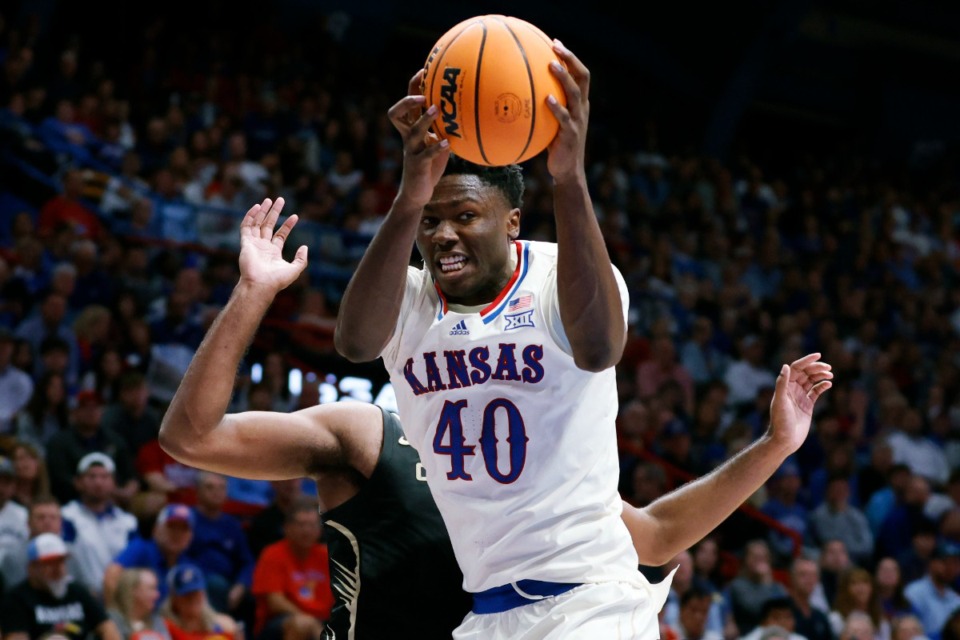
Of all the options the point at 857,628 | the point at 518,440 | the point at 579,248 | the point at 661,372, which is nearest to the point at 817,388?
the point at 518,440

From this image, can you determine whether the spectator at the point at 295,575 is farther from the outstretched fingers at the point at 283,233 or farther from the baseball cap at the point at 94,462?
the outstretched fingers at the point at 283,233

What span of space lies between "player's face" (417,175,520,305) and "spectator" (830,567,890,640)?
639 cm

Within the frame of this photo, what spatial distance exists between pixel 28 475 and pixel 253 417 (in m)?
4.12

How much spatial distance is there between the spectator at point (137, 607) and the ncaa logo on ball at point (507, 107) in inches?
173

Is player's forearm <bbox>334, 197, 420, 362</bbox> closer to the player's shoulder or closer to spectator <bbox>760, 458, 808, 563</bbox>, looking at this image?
the player's shoulder

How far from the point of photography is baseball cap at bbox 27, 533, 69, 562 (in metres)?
6.59

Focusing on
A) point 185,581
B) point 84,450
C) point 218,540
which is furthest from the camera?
point 84,450

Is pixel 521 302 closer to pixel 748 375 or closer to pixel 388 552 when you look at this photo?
pixel 388 552

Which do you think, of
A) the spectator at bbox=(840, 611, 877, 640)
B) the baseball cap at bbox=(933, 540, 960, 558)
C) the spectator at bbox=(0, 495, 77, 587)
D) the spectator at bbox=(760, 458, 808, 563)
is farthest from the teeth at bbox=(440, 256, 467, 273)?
the baseball cap at bbox=(933, 540, 960, 558)

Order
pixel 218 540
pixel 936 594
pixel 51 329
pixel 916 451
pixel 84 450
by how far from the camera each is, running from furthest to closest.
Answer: pixel 916 451 < pixel 936 594 < pixel 51 329 < pixel 84 450 < pixel 218 540

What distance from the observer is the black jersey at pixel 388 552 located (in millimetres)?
3980

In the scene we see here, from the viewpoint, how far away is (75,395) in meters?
8.53

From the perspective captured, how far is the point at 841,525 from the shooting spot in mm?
10422

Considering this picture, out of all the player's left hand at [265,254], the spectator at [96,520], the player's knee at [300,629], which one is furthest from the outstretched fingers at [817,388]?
the spectator at [96,520]
